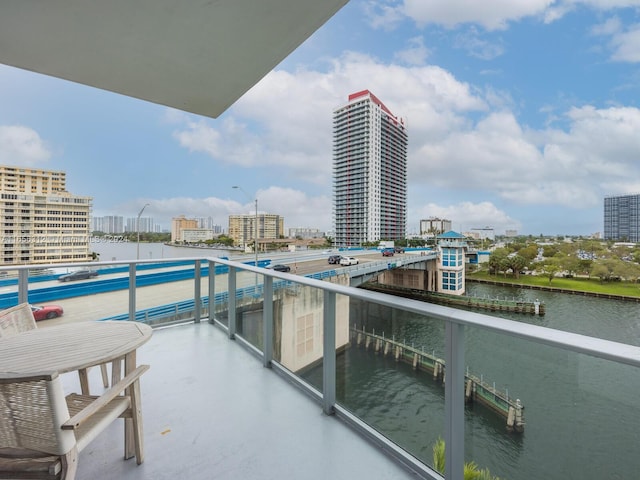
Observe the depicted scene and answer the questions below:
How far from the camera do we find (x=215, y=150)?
1237 inches

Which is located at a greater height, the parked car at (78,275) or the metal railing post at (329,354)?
the parked car at (78,275)

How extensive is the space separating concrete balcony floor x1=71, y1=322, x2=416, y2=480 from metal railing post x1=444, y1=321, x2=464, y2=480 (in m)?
0.29

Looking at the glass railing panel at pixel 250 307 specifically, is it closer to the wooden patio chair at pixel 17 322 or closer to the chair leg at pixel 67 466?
the wooden patio chair at pixel 17 322

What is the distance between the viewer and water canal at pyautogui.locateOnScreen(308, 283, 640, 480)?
100 cm

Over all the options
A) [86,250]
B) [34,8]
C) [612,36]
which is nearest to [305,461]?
[34,8]

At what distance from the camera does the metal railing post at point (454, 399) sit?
Result: 1.37 metres

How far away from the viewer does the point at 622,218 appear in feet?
68.0

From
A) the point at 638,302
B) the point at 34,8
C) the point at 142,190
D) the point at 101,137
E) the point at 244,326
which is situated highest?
the point at 101,137

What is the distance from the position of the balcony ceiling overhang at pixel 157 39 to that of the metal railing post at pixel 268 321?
1.81 metres

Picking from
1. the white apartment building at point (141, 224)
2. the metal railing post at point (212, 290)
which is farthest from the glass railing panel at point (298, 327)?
the white apartment building at point (141, 224)

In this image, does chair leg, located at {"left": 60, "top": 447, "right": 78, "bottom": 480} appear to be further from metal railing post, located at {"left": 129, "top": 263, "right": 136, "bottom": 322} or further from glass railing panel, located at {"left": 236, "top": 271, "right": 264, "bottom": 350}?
metal railing post, located at {"left": 129, "top": 263, "right": 136, "bottom": 322}

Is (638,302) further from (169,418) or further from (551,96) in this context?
(551,96)

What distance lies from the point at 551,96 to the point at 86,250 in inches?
2330

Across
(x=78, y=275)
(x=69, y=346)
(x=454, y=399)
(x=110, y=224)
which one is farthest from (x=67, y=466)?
(x=110, y=224)
